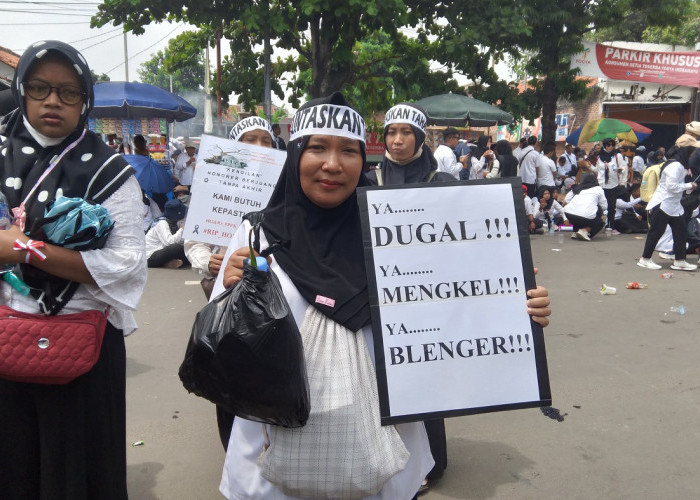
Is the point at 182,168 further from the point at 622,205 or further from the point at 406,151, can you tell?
the point at 406,151

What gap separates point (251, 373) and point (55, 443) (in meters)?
1.07

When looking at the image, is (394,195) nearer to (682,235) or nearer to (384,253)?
(384,253)

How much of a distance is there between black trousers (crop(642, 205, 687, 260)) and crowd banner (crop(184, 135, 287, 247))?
697 centimetres

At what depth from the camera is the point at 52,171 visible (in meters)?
Result: 2.16

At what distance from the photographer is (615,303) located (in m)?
7.27

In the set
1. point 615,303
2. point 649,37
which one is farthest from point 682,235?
point 649,37

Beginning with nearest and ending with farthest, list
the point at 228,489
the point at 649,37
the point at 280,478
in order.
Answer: the point at 280,478 < the point at 228,489 < the point at 649,37


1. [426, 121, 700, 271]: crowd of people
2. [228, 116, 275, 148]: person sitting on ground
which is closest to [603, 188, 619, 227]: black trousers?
[426, 121, 700, 271]: crowd of people

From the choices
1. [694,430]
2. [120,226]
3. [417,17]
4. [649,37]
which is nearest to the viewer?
[120,226]

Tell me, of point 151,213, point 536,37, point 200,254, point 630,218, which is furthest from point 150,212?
point 536,37

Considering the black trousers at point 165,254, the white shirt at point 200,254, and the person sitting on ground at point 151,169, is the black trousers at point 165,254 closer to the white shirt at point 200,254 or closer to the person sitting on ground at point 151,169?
the person sitting on ground at point 151,169

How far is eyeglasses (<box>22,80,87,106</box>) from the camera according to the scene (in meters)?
2.14

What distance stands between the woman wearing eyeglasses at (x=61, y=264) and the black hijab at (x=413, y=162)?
1.77 metres

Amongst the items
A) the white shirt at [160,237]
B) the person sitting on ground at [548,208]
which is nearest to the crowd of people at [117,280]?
the white shirt at [160,237]
